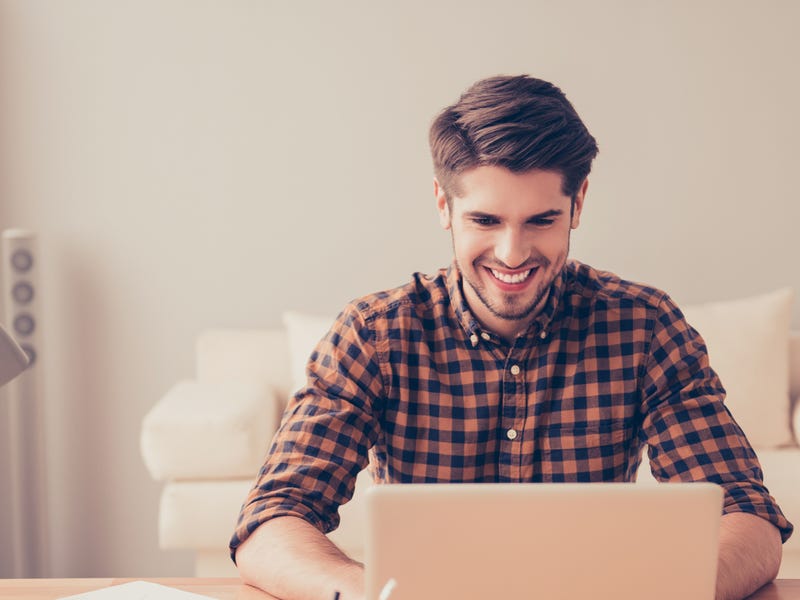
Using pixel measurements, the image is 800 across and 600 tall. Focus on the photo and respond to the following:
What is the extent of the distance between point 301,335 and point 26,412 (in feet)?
2.76

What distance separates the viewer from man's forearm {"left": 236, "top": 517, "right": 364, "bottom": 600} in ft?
3.55

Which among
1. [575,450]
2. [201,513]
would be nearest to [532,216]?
[575,450]

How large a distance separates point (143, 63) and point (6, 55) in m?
0.42

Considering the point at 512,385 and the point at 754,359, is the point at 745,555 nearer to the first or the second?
the point at 512,385

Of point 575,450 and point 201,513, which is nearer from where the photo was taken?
point 575,450

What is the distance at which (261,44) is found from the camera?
2.99 metres

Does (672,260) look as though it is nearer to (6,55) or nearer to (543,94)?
(543,94)

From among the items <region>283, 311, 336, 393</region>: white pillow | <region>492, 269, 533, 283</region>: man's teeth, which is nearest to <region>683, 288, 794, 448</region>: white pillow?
<region>283, 311, 336, 393</region>: white pillow

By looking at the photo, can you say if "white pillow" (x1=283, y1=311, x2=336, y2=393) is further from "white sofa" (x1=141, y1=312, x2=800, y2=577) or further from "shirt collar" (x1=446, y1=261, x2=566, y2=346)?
"shirt collar" (x1=446, y1=261, x2=566, y2=346)

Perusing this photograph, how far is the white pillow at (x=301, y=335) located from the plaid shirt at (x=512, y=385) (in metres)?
1.22

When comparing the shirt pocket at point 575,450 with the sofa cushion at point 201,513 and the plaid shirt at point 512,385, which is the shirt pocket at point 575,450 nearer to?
the plaid shirt at point 512,385

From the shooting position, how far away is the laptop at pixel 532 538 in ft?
2.77

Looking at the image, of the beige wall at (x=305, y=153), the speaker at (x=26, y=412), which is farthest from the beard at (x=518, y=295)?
the speaker at (x=26, y=412)

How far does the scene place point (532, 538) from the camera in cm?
85
